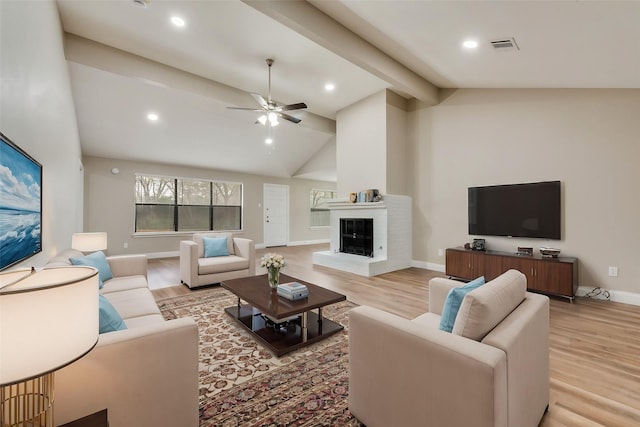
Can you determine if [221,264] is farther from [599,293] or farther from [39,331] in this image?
[599,293]

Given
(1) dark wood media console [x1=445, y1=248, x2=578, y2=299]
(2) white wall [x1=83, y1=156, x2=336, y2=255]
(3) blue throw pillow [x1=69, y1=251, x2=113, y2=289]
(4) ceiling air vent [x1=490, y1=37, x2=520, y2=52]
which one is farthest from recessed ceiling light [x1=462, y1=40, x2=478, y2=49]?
(2) white wall [x1=83, y1=156, x2=336, y2=255]

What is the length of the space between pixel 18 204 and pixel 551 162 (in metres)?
5.53

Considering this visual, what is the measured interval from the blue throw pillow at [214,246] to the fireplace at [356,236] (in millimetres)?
2411

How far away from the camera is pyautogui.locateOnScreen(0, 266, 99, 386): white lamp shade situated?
65 centimetres

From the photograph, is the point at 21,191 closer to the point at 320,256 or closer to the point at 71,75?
the point at 71,75

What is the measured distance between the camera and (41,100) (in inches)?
90.1

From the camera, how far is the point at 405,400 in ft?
4.03

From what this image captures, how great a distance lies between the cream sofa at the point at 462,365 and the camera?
1019mm

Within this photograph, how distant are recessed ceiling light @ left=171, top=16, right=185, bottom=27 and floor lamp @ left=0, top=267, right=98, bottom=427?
3.34 m

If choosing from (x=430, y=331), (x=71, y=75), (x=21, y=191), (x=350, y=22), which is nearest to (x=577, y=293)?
(x=430, y=331)

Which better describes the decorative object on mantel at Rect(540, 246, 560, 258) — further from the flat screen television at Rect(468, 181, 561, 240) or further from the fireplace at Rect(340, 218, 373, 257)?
the fireplace at Rect(340, 218, 373, 257)

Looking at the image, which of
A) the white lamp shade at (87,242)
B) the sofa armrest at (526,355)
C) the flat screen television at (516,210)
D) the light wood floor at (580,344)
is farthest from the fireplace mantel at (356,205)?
the white lamp shade at (87,242)

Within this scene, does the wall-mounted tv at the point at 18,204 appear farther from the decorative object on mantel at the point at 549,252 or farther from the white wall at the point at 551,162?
the white wall at the point at 551,162

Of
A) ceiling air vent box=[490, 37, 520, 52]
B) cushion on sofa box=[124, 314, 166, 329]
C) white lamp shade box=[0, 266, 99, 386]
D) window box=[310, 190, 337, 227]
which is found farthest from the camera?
window box=[310, 190, 337, 227]
